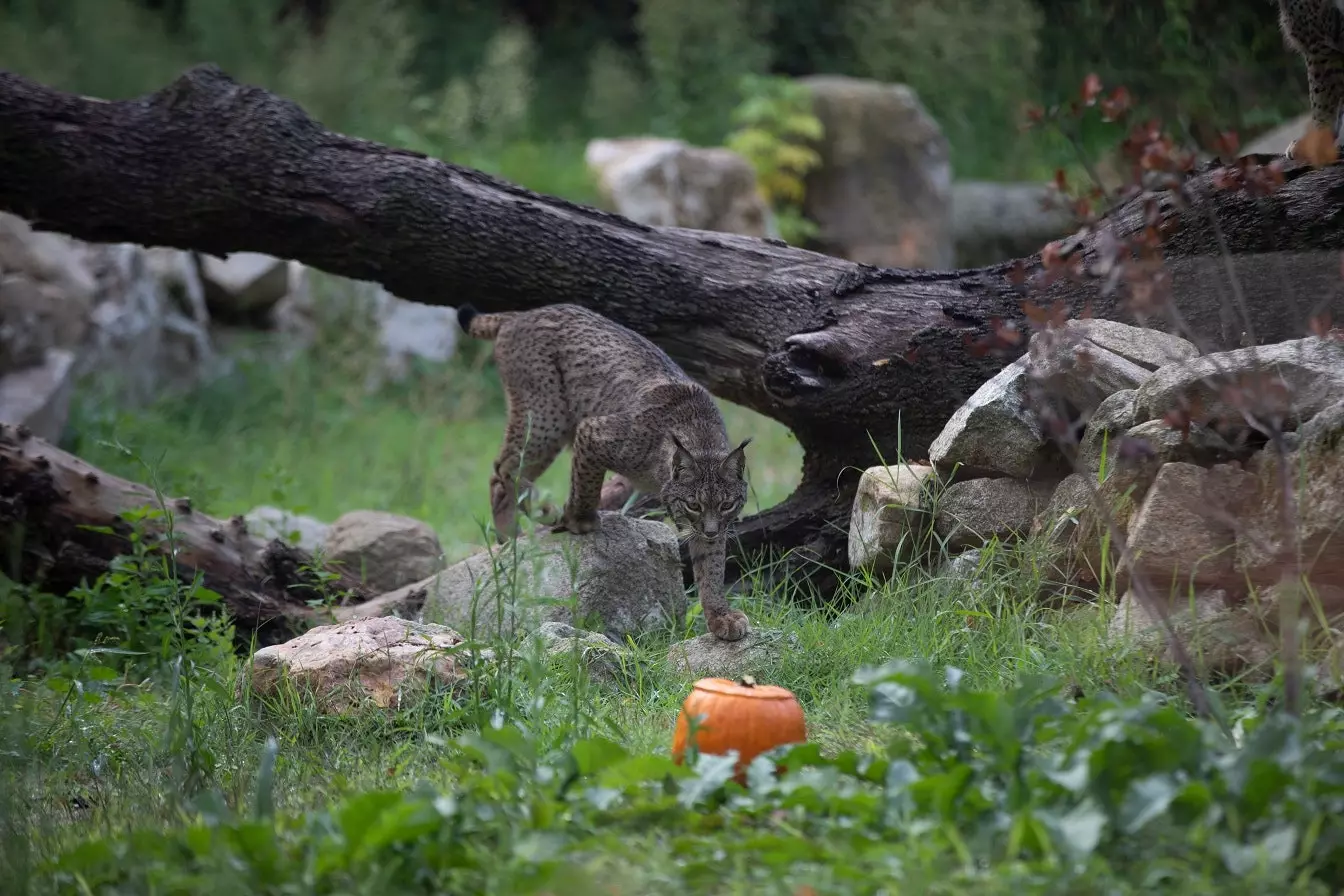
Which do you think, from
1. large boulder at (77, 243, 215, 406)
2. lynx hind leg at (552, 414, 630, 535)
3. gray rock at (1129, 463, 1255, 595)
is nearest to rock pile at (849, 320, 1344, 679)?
gray rock at (1129, 463, 1255, 595)

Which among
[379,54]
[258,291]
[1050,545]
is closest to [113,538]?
[1050,545]

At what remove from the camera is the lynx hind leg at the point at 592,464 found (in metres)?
5.44

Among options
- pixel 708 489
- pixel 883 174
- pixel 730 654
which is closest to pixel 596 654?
pixel 730 654

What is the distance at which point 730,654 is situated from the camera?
14.7 ft

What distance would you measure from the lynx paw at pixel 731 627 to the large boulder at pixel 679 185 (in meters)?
9.16

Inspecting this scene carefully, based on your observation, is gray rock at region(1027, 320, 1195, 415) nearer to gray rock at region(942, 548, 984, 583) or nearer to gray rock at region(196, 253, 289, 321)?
gray rock at region(942, 548, 984, 583)

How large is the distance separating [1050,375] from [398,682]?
227 centimetres

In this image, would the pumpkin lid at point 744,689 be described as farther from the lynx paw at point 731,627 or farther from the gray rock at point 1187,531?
the gray rock at point 1187,531

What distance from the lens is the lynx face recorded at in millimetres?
5051

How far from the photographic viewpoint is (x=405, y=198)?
19.9ft

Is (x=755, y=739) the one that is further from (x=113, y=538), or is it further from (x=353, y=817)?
(x=113, y=538)

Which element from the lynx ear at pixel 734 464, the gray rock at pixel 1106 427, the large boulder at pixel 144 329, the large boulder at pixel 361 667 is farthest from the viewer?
the large boulder at pixel 144 329

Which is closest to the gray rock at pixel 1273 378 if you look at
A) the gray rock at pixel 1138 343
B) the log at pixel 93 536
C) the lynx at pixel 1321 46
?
the gray rock at pixel 1138 343

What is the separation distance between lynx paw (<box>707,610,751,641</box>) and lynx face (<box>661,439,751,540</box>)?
479 mm
